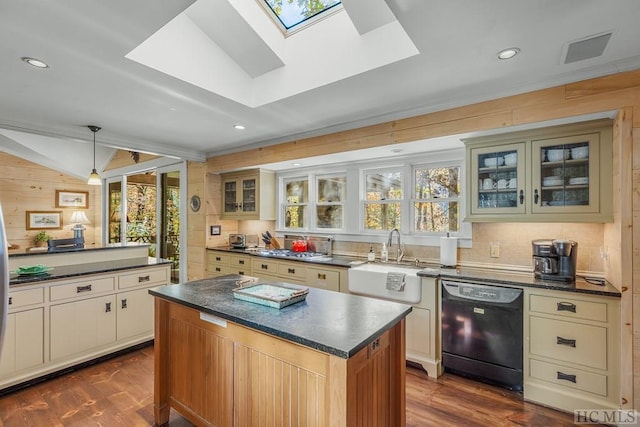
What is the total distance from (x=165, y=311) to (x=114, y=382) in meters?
1.19

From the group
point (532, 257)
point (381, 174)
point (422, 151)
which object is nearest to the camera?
point (532, 257)

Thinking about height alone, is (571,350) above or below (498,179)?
below

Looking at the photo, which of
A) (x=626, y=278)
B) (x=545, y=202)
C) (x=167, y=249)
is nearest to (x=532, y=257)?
(x=545, y=202)

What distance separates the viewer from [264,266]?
163 inches

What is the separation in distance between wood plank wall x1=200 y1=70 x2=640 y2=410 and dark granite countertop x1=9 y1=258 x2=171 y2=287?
11.0 feet

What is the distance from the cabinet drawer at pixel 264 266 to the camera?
13.2 ft

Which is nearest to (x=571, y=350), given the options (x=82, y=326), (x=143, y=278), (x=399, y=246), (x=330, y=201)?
(x=399, y=246)

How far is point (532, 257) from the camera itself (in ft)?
9.02

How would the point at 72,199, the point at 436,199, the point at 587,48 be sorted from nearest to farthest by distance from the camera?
the point at 587,48
the point at 436,199
the point at 72,199

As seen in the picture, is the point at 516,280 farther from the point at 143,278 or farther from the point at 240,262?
the point at 143,278

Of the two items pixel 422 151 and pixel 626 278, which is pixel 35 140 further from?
pixel 626 278

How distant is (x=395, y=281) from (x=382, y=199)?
1.28 m

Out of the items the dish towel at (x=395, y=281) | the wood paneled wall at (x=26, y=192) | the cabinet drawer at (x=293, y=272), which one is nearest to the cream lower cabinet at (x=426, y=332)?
the dish towel at (x=395, y=281)

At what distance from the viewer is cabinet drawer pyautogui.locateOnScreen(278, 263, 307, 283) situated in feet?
12.1
